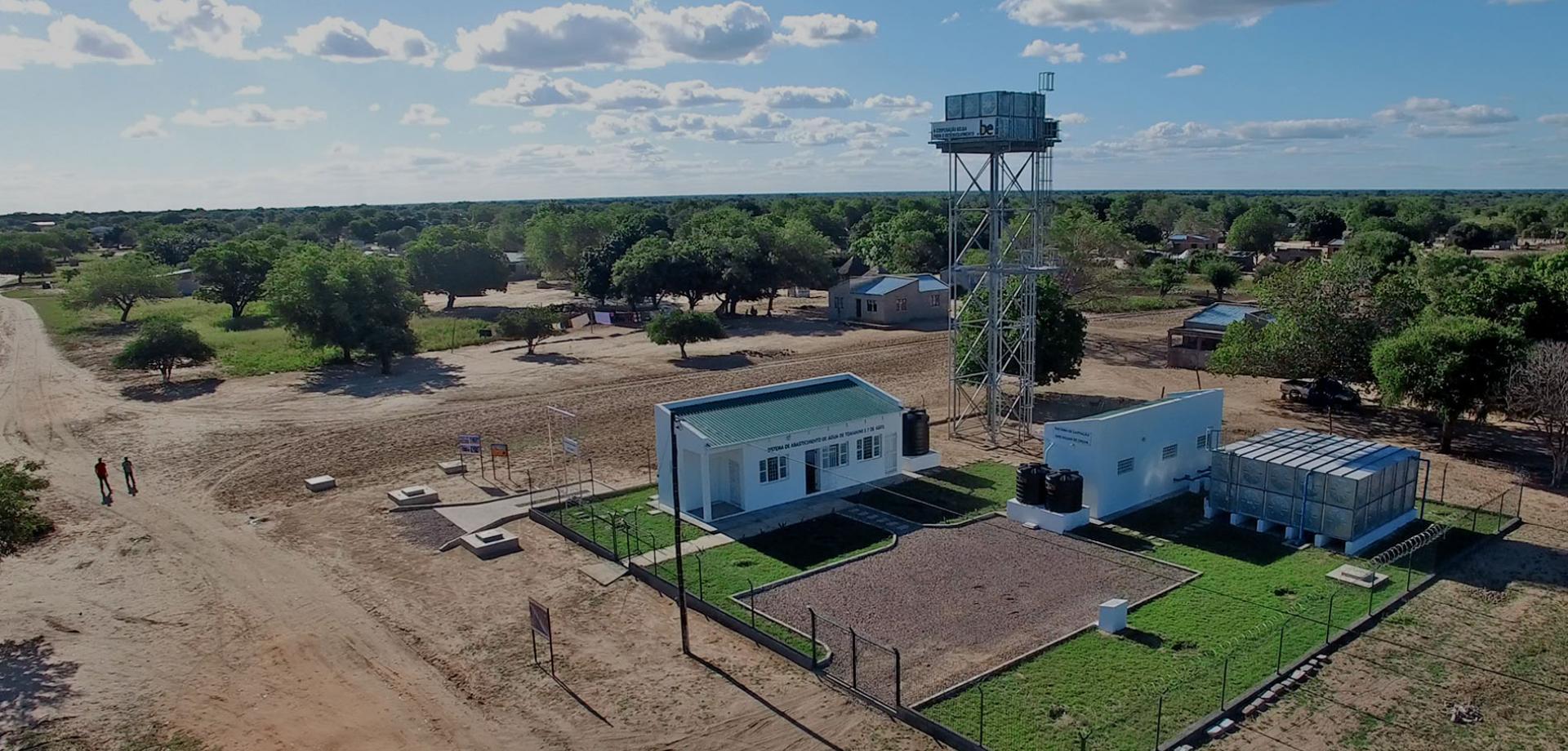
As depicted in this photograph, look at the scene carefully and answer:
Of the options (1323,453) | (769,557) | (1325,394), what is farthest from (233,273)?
A: (1323,453)

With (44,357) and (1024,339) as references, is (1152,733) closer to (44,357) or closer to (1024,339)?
(1024,339)

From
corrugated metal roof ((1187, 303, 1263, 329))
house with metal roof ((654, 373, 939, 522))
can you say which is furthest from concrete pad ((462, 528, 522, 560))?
corrugated metal roof ((1187, 303, 1263, 329))

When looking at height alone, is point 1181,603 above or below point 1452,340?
below

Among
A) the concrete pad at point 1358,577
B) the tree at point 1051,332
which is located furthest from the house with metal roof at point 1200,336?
the concrete pad at point 1358,577

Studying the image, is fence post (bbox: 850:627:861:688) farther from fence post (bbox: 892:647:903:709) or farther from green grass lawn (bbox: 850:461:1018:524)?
green grass lawn (bbox: 850:461:1018:524)

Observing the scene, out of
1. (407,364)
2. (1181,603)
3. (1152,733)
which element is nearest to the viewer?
(1152,733)

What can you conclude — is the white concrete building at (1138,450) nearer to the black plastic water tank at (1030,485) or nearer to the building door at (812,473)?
the black plastic water tank at (1030,485)

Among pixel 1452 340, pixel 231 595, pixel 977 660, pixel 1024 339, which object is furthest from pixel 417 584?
pixel 1452 340
